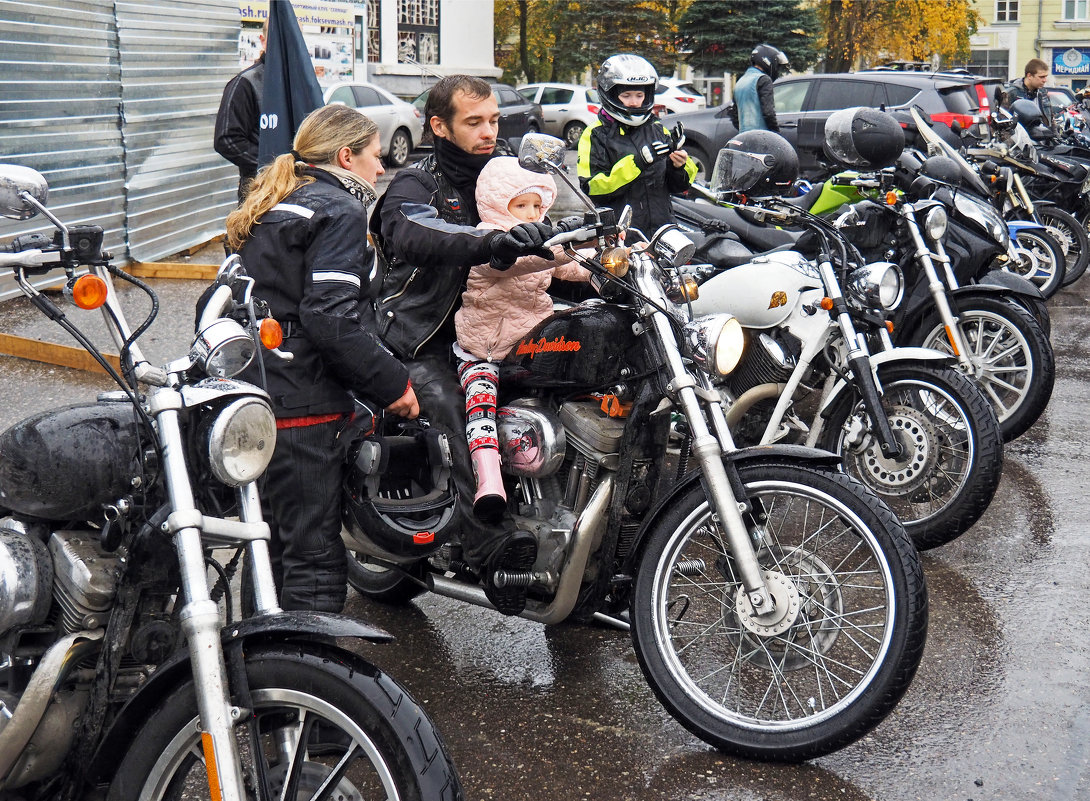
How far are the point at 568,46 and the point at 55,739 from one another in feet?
147

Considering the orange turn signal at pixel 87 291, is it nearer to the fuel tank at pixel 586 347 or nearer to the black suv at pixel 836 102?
the fuel tank at pixel 586 347

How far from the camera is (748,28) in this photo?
38.5m

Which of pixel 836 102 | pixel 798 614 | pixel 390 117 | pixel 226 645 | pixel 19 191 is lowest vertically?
pixel 798 614

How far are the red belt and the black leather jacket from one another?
0.49 m

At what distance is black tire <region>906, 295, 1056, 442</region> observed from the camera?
5.99 metres

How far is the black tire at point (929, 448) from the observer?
4734 millimetres

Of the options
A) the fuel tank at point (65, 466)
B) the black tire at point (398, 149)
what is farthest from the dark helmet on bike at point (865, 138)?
the black tire at point (398, 149)

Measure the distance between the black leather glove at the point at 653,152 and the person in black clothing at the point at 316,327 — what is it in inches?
124

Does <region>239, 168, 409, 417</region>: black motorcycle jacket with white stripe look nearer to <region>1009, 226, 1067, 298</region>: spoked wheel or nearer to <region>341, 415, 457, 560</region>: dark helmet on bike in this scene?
<region>341, 415, 457, 560</region>: dark helmet on bike

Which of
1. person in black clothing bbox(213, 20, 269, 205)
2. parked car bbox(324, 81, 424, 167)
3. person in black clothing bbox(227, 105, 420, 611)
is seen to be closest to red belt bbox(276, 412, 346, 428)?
person in black clothing bbox(227, 105, 420, 611)

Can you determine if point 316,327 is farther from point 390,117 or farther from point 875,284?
point 390,117

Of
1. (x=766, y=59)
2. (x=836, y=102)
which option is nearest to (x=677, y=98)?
(x=836, y=102)

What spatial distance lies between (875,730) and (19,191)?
2.68m

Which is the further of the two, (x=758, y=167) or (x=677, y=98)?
(x=677, y=98)
